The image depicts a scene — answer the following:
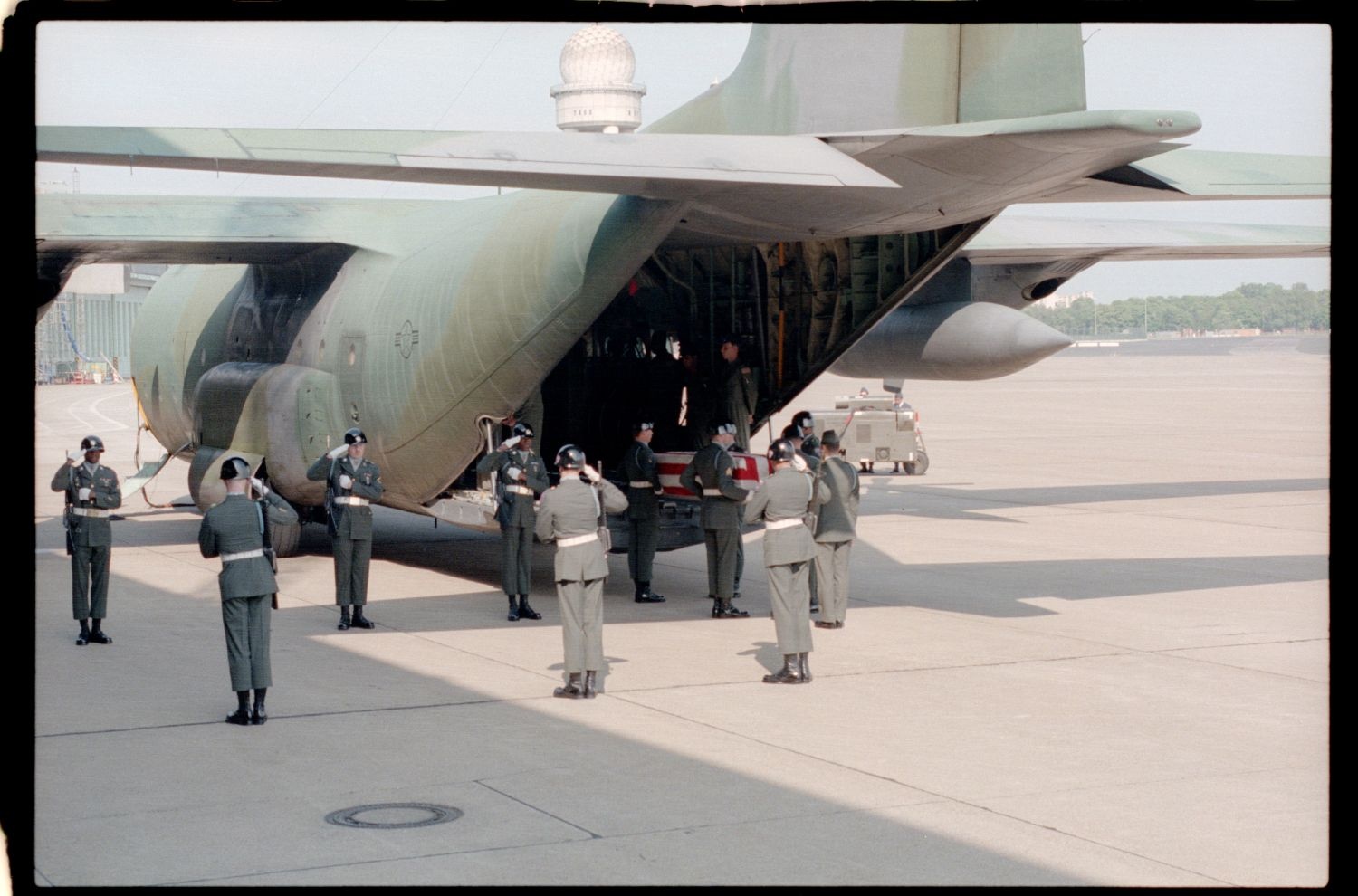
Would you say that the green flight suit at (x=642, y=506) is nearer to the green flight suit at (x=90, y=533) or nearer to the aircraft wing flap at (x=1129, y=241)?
the green flight suit at (x=90, y=533)

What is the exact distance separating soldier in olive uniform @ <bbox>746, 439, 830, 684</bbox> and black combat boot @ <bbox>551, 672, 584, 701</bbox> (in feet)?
4.55

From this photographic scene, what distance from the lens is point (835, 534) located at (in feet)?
43.3

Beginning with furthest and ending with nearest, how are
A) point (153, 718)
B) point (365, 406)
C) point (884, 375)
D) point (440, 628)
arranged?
1. point (884, 375)
2. point (365, 406)
3. point (440, 628)
4. point (153, 718)

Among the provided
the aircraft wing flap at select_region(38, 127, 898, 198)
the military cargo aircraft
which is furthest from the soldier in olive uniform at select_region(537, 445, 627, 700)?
the military cargo aircraft

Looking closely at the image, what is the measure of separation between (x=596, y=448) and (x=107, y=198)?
6695mm

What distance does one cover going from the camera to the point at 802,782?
325 inches

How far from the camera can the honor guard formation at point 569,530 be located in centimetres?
992

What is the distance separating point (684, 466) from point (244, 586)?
5870mm

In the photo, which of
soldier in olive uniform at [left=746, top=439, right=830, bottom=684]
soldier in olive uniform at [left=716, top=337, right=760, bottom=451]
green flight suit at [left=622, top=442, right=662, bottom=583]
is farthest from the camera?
soldier in olive uniform at [left=716, top=337, right=760, bottom=451]

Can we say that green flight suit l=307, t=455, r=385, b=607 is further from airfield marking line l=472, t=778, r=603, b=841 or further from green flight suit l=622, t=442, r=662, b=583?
airfield marking line l=472, t=778, r=603, b=841

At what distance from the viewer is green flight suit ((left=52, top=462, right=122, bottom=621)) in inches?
496

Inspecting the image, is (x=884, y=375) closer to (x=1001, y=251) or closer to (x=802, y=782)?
(x=1001, y=251)
